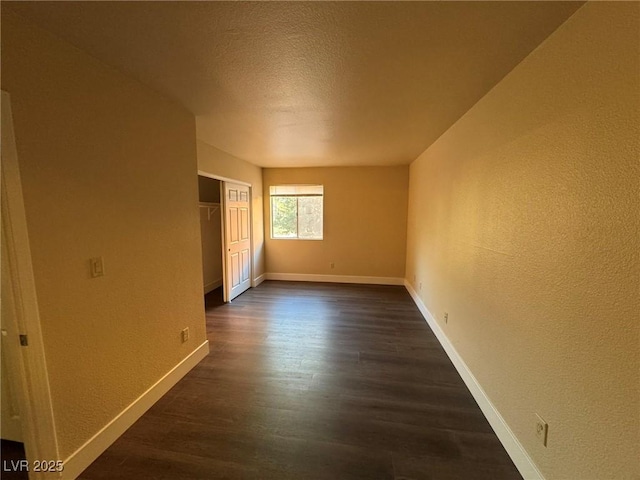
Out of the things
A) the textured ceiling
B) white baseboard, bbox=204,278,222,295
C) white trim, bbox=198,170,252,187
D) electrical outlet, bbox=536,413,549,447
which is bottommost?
white baseboard, bbox=204,278,222,295

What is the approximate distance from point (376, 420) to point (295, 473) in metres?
0.67

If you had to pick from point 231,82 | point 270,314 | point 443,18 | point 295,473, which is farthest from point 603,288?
point 270,314

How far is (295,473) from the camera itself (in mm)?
1549

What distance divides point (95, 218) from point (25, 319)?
61cm

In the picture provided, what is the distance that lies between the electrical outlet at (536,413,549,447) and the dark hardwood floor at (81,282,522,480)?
0.34 m

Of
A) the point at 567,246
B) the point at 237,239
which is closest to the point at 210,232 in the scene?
the point at 237,239

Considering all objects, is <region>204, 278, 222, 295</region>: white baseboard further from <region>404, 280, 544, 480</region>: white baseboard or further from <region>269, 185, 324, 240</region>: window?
<region>404, 280, 544, 480</region>: white baseboard

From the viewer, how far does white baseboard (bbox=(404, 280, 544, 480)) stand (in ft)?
4.88

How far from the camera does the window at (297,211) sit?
224 inches

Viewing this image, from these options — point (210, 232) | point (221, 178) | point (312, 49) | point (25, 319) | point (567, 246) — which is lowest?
point (25, 319)

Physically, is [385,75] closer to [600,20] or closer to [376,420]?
[600,20]

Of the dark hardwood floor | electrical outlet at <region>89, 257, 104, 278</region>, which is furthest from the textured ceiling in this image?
the dark hardwood floor

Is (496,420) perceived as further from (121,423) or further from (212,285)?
(212,285)

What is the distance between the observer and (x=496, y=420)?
1811 mm
